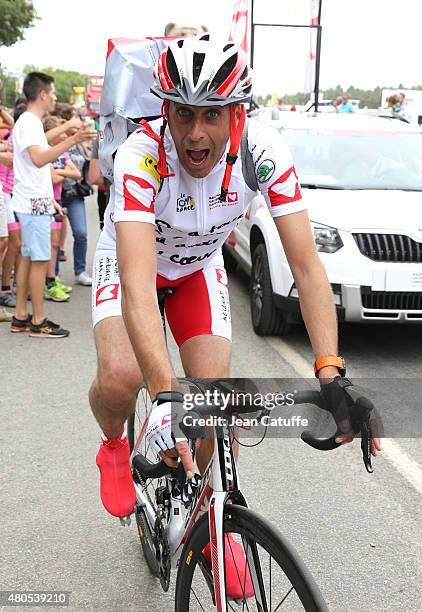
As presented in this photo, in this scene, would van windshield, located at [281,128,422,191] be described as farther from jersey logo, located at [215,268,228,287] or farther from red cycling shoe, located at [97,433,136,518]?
red cycling shoe, located at [97,433,136,518]

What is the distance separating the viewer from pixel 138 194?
267cm

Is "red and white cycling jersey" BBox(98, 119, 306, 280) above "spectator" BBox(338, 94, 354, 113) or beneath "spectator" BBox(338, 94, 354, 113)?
above

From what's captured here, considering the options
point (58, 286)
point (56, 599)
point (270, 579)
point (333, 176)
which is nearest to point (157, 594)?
point (56, 599)

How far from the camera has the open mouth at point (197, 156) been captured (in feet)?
9.00

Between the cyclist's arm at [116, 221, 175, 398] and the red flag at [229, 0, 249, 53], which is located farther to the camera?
the red flag at [229, 0, 249, 53]

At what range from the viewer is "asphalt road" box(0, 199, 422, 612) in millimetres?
3295

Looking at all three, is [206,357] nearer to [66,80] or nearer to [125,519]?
[125,519]

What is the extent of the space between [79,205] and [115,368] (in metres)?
7.40

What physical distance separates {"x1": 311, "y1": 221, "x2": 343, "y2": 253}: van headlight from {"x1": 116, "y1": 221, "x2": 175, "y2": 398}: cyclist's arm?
160 inches

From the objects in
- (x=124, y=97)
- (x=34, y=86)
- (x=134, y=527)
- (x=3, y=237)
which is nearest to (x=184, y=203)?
(x=124, y=97)

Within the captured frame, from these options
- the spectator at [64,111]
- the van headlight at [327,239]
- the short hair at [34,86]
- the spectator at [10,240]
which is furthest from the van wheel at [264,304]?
the spectator at [64,111]

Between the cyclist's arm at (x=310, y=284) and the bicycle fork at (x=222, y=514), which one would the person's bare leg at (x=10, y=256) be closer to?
the cyclist's arm at (x=310, y=284)

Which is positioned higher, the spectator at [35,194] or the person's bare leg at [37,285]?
the spectator at [35,194]

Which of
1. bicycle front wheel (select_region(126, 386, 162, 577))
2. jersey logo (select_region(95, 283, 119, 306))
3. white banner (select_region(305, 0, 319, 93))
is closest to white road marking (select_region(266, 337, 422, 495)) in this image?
bicycle front wheel (select_region(126, 386, 162, 577))
